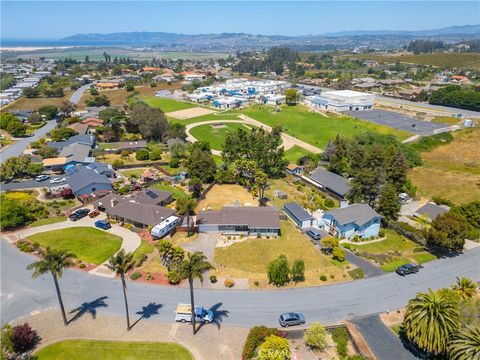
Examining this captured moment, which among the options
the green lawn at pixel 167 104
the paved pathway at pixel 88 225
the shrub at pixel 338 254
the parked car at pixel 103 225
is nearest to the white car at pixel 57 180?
the paved pathway at pixel 88 225

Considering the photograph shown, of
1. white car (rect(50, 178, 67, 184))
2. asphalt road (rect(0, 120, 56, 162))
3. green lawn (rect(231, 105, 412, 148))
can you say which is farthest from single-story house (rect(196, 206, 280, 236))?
asphalt road (rect(0, 120, 56, 162))

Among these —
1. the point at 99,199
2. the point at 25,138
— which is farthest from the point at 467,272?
the point at 25,138

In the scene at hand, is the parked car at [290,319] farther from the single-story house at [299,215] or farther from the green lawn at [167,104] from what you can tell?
the green lawn at [167,104]

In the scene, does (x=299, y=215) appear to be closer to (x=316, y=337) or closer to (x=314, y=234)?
(x=314, y=234)

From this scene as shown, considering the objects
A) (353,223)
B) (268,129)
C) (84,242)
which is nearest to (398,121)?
(268,129)

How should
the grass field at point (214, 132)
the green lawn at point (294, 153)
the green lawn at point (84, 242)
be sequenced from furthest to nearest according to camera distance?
the grass field at point (214, 132) → the green lawn at point (294, 153) → the green lawn at point (84, 242)
